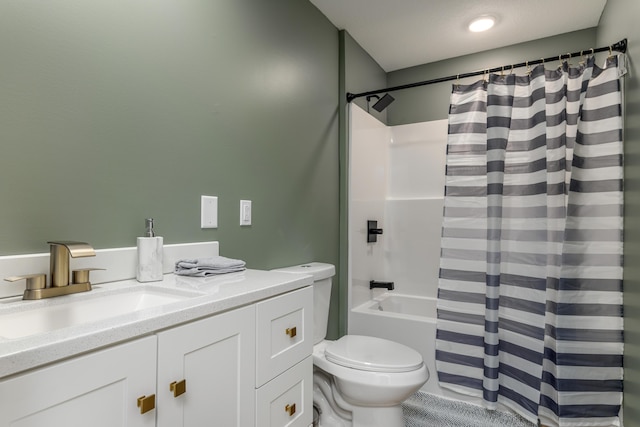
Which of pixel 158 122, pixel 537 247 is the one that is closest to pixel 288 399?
pixel 158 122

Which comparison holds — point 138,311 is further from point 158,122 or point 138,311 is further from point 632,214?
point 632,214

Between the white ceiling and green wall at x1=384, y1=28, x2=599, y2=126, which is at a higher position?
the white ceiling

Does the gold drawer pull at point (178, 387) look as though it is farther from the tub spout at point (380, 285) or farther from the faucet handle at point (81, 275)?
the tub spout at point (380, 285)

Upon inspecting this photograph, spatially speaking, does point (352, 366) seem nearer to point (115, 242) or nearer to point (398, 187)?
point (115, 242)

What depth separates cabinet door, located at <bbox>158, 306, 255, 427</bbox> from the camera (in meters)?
0.73

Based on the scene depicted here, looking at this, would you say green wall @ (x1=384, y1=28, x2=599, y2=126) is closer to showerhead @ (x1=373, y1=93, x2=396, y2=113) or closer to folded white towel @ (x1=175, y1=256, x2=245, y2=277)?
showerhead @ (x1=373, y1=93, x2=396, y2=113)

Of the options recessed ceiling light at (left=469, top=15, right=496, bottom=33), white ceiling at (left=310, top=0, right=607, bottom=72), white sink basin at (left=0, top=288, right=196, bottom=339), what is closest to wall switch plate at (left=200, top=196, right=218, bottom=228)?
white sink basin at (left=0, top=288, right=196, bottom=339)

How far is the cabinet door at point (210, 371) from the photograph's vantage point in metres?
0.73

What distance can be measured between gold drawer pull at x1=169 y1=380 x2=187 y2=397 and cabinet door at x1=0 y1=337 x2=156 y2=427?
0.05 m

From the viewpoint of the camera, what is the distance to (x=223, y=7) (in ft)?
4.78

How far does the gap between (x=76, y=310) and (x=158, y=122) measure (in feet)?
2.14

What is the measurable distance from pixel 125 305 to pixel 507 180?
194 cm

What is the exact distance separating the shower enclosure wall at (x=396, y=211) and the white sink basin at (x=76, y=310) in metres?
1.53

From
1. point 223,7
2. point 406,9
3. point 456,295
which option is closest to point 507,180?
point 456,295
